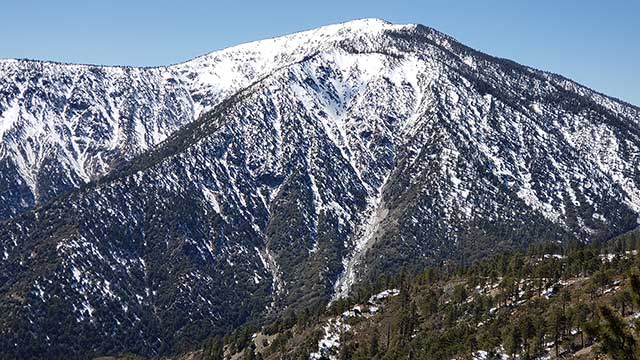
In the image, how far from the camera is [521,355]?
529ft

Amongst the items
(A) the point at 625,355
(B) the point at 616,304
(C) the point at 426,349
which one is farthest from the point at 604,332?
(C) the point at 426,349

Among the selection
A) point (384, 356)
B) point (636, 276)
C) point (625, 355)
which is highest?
point (384, 356)

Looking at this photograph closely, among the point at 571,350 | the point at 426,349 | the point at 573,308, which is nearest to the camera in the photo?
the point at 571,350

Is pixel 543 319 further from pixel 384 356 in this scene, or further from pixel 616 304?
pixel 384 356

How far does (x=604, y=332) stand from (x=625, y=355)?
5.96ft

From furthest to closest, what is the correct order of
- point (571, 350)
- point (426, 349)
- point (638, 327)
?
point (426, 349), point (571, 350), point (638, 327)

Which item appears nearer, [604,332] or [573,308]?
[604,332]

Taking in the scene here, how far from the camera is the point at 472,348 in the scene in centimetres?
17488

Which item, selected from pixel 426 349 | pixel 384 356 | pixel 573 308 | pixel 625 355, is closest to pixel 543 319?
pixel 573 308

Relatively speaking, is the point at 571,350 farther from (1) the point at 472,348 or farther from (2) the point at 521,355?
(1) the point at 472,348

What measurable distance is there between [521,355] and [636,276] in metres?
127

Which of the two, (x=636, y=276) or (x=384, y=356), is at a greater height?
(x=384, y=356)

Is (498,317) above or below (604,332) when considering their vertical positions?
above

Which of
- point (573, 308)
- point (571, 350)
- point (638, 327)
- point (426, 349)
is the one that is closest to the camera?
point (638, 327)
